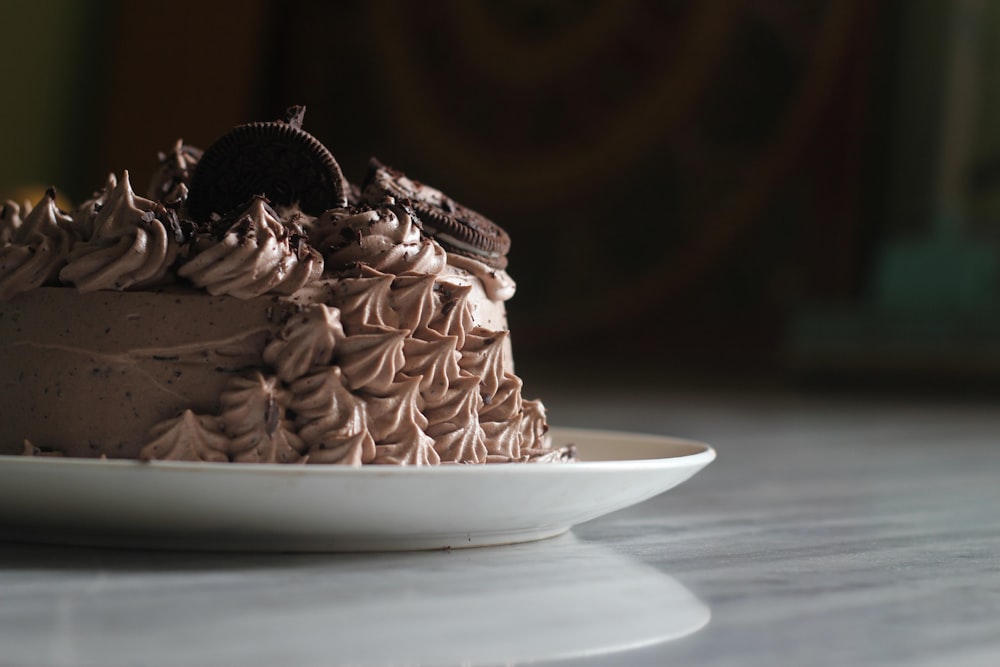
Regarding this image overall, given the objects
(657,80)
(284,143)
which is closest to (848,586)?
(284,143)

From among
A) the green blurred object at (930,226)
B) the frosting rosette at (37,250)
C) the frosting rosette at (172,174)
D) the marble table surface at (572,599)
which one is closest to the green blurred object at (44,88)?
the green blurred object at (930,226)

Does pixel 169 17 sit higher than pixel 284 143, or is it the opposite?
pixel 169 17

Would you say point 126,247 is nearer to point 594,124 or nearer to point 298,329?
point 298,329

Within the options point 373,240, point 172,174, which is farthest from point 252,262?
point 172,174

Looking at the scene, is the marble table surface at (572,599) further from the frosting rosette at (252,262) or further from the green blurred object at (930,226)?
the green blurred object at (930,226)

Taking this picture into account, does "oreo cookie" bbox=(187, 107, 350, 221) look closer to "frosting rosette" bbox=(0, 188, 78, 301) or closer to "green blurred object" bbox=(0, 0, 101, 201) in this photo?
"frosting rosette" bbox=(0, 188, 78, 301)

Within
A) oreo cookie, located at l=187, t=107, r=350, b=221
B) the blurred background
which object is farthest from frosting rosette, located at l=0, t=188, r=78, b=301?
the blurred background

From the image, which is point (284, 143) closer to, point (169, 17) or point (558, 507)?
point (558, 507)
